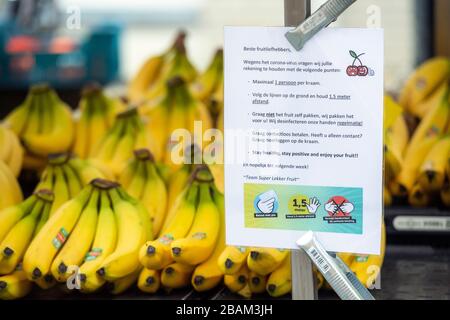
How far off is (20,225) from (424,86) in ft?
5.38

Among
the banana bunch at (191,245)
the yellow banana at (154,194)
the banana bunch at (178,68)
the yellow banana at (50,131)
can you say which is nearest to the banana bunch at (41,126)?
the yellow banana at (50,131)

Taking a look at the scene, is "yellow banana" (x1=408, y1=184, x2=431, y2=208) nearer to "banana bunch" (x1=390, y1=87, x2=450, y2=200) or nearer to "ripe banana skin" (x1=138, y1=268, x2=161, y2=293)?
"banana bunch" (x1=390, y1=87, x2=450, y2=200)

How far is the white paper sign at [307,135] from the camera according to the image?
1.58 meters

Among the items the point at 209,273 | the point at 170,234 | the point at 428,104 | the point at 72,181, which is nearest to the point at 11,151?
the point at 72,181

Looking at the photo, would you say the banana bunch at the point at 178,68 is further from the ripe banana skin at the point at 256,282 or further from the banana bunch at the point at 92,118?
the ripe banana skin at the point at 256,282

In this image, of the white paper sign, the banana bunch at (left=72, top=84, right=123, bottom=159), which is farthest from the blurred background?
the banana bunch at (left=72, top=84, right=123, bottom=159)

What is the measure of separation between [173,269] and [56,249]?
289 millimetres

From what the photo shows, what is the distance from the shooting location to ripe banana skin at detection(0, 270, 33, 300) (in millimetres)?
1971

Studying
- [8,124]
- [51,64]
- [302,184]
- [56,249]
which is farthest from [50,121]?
[51,64]

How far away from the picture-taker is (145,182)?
2.37m

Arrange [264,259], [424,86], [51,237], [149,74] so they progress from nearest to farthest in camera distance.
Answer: [264,259] → [51,237] → [424,86] → [149,74]

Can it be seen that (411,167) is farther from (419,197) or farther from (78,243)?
(78,243)

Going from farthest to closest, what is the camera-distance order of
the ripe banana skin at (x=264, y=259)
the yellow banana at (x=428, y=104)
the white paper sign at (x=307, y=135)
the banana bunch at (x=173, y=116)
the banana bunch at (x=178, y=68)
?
the banana bunch at (x=178, y=68) → the yellow banana at (x=428, y=104) → the banana bunch at (x=173, y=116) → the ripe banana skin at (x=264, y=259) → the white paper sign at (x=307, y=135)

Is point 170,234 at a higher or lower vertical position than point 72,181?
lower
